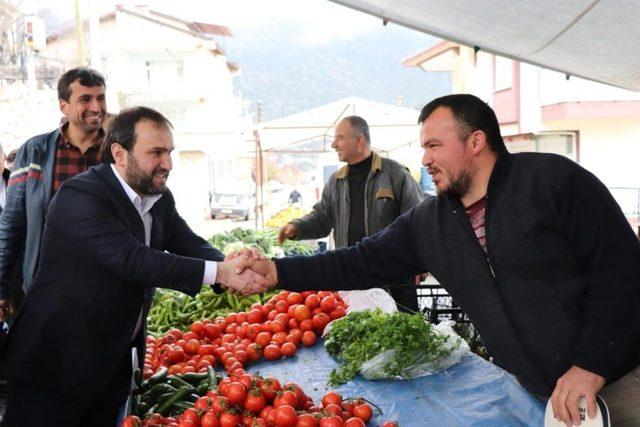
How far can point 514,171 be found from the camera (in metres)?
2.82

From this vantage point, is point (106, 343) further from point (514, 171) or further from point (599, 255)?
point (599, 255)

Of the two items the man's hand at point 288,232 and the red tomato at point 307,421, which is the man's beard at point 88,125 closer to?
the man's hand at point 288,232

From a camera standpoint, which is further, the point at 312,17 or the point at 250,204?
the point at 312,17

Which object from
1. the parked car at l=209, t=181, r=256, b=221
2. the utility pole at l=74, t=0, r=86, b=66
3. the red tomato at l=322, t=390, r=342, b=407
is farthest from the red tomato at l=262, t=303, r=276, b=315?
the parked car at l=209, t=181, r=256, b=221

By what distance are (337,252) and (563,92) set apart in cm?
1592

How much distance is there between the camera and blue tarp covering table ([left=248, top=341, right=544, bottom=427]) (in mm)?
3049

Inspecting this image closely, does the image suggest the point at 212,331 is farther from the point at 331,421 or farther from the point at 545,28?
the point at 545,28

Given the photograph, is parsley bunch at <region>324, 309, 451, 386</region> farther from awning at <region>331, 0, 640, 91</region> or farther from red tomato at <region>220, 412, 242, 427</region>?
awning at <region>331, 0, 640, 91</region>

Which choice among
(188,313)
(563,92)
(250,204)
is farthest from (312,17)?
(188,313)

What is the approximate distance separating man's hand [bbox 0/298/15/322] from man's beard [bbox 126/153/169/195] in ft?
5.45

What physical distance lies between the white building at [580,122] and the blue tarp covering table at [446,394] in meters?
14.3

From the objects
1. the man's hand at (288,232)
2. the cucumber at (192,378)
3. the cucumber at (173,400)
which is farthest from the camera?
the man's hand at (288,232)

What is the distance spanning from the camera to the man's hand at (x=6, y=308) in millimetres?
4305

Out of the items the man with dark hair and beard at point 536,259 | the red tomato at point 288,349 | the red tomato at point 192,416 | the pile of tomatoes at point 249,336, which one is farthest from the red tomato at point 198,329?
the man with dark hair and beard at point 536,259
